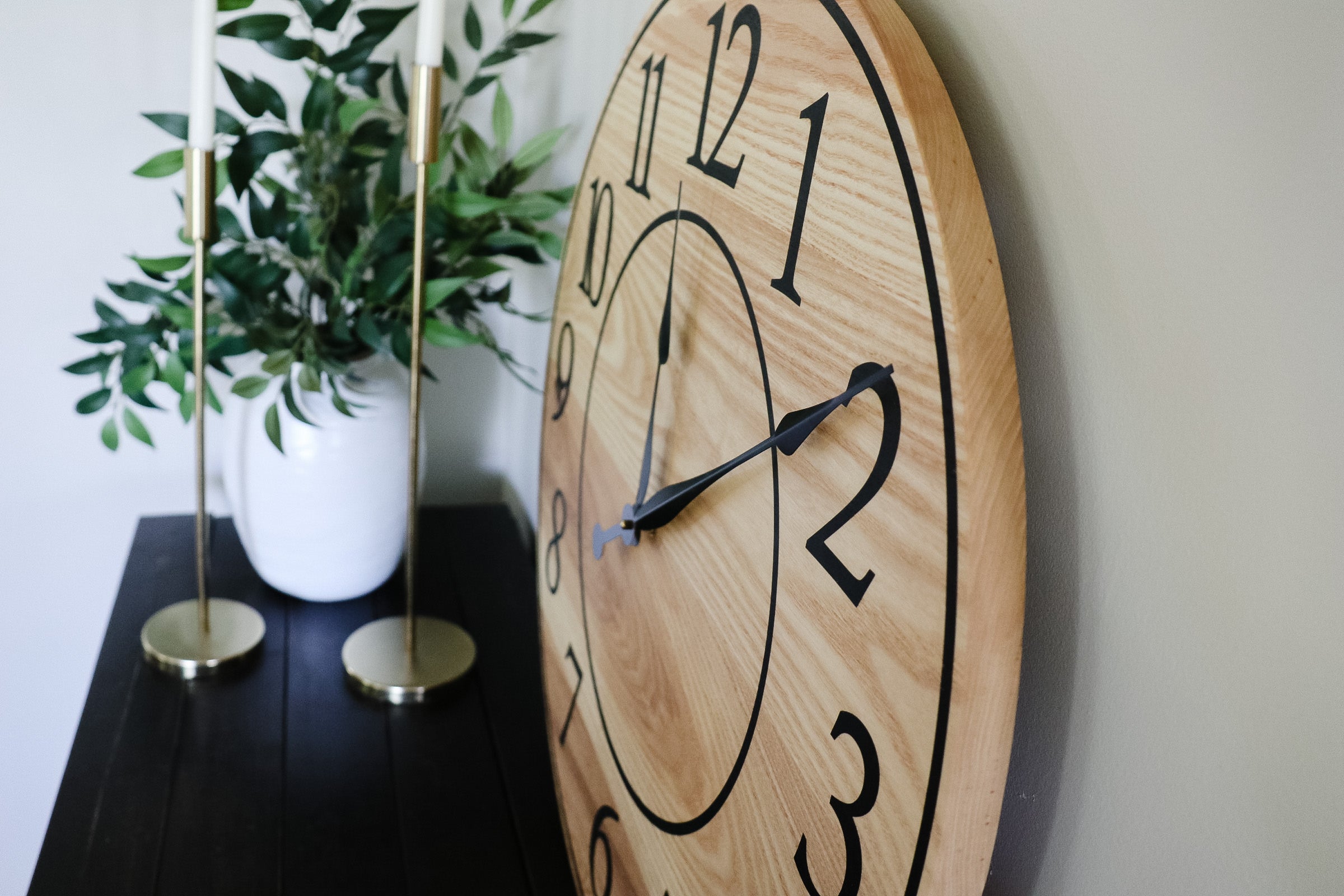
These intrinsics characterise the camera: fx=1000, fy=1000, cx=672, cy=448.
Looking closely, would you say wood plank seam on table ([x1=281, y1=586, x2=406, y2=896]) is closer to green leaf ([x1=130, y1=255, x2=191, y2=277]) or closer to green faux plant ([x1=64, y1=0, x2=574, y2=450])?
green faux plant ([x1=64, y1=0, x2=574, y2=450])

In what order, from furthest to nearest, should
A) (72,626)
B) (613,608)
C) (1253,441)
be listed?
(72,626) → (613,608) → (1253,441)

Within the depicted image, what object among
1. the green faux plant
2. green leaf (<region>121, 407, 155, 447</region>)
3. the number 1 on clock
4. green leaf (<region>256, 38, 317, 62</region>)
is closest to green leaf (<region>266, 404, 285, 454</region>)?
the green faux plant

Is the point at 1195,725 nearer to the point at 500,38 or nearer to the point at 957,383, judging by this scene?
the point at 957,383

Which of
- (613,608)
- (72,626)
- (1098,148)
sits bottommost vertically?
(72,626)

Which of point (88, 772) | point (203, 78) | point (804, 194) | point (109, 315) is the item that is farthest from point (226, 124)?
point (804, 194)

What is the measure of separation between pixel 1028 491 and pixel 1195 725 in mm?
120

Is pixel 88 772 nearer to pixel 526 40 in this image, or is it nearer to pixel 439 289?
pixel 439 289

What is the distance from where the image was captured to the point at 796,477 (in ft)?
1.58

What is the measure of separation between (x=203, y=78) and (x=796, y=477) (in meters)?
0.74

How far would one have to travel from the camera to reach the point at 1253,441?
1.06ft

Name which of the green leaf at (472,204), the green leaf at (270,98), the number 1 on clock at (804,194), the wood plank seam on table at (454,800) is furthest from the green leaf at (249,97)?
the number 1 on clock at (804,194)

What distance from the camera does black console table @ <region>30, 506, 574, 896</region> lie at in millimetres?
806

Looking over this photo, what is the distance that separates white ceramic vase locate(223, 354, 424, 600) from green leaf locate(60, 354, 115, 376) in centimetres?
14

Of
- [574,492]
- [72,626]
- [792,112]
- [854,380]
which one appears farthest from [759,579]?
[72,626]
